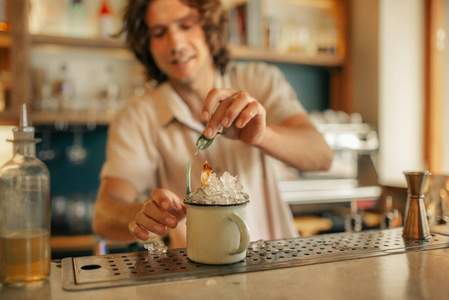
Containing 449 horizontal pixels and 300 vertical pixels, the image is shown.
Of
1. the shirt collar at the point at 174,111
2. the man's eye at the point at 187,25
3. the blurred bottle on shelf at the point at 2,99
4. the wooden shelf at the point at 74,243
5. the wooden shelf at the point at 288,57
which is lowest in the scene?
the wooden shelf at the point at 74,243

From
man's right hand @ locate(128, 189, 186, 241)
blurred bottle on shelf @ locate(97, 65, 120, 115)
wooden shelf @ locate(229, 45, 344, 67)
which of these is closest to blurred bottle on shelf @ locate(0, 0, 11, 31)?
blurred bottle on shelf @ locate(97, 65, 120, 115)

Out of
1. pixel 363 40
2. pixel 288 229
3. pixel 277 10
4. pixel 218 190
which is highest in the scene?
pixel 277 10

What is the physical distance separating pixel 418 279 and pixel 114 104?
2.44 meters

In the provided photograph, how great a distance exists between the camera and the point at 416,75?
11.2 feet

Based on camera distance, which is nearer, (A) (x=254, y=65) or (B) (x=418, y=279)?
(B) (x=418, y=279)

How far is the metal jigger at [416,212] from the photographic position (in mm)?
1018

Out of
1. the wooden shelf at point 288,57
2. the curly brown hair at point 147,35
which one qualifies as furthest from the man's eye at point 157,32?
the wooden shelf at point 288,57

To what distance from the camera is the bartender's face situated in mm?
1445

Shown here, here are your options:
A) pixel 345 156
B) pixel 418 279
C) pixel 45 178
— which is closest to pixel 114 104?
pixel 345 156

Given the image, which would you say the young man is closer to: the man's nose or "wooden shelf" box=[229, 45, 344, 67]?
the man's nose

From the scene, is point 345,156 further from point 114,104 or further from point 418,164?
point 114,104

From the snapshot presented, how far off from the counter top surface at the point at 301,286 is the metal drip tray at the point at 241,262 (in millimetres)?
24

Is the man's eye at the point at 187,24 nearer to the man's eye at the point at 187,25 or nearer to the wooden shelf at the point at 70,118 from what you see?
the man's eye at the point at 187,25

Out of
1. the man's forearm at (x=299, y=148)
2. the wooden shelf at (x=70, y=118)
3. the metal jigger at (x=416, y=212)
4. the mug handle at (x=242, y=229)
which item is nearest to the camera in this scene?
the mug handle at (x=242, y=229)
